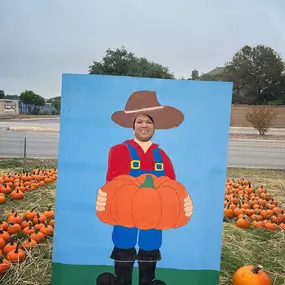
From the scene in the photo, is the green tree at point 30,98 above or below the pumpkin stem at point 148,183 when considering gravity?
above

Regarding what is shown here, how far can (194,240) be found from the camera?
2.37 meters

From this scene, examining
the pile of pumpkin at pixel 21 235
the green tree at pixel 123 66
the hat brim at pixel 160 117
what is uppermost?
the green tree at pixel 123 66

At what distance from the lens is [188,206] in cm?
235

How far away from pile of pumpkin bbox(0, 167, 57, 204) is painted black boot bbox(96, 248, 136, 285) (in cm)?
308

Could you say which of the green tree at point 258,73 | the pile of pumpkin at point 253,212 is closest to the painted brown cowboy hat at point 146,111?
the pile of pumpkin at point 253,212

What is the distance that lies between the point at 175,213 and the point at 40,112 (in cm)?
5947

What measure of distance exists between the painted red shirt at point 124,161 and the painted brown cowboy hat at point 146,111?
0.15 m

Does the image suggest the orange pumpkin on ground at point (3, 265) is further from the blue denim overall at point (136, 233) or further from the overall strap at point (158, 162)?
the overall strap at point (158, 162)

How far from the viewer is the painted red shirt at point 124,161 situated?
2.32 meters

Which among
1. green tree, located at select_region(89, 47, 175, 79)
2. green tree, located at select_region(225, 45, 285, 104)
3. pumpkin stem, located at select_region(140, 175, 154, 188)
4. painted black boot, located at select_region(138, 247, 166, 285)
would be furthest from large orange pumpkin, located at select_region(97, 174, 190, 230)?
green tree, located at select_region(225, 45, 285, 104)

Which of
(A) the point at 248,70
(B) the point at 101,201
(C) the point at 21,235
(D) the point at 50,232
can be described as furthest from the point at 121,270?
(A) the point at 248,70

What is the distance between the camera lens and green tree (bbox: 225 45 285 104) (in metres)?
54.9

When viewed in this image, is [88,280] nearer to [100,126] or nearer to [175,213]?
[175,213]

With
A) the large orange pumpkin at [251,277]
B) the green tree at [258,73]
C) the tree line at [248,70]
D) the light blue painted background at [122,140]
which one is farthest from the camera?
the green tree at [258,73]
